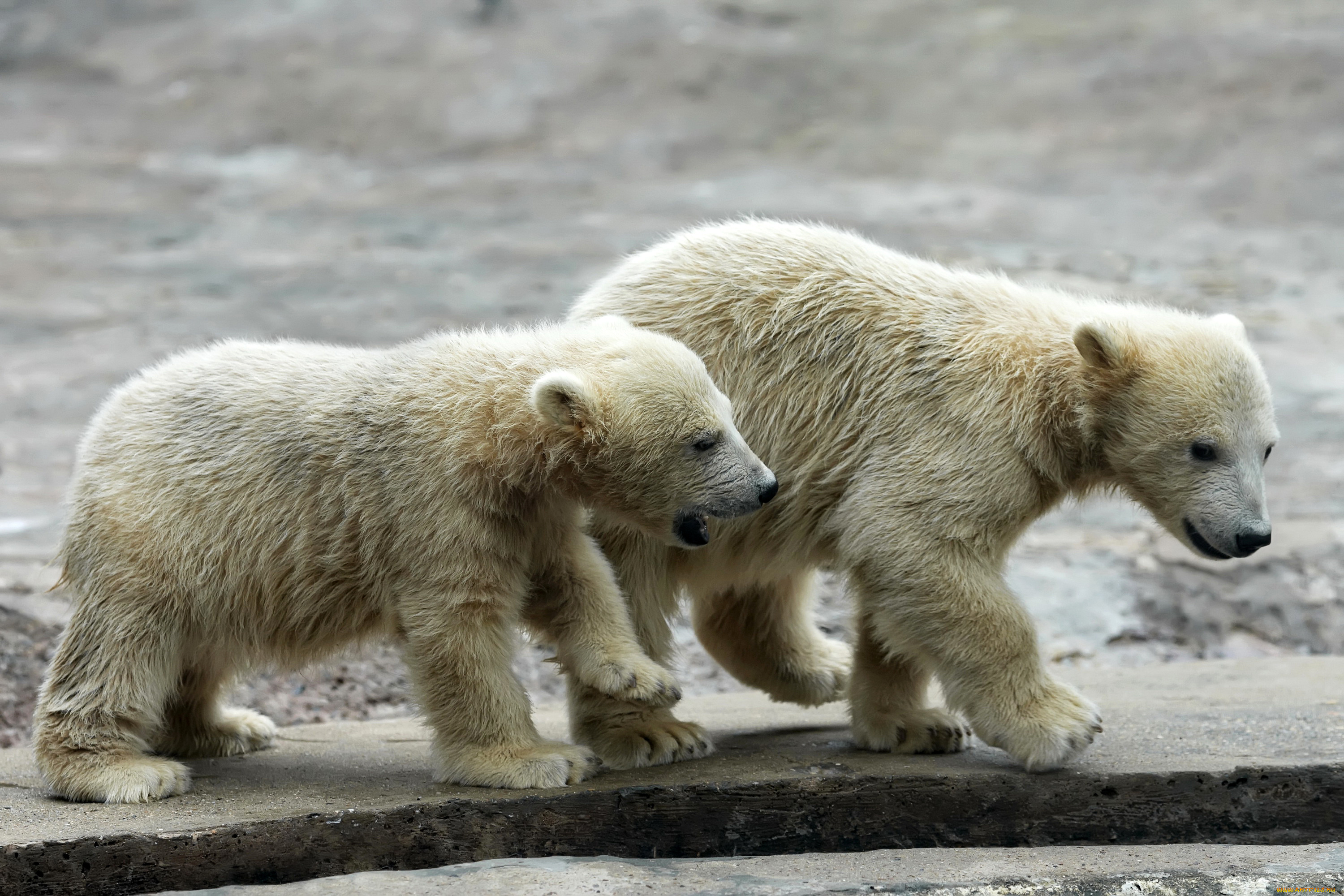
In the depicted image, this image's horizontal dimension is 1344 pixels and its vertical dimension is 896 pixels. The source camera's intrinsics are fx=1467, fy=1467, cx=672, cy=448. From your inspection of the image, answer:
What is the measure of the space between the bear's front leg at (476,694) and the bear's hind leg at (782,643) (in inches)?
48.6

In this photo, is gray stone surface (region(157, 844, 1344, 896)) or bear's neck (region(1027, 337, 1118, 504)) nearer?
gray stone surface (region(157, 844, 1344, 896))

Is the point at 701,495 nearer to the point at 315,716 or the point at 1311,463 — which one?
the point at 315,716

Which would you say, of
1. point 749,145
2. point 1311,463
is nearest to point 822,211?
point 749,145

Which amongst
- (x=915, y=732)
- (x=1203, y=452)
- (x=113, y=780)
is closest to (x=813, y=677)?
(x=915, y=732)

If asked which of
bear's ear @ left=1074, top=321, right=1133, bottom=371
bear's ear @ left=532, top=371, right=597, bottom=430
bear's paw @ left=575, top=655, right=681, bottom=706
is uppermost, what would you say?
bear's ear @ left=1074, top=321, right=1133, bottom=371

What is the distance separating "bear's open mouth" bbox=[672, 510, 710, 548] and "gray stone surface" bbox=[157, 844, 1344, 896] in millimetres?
880

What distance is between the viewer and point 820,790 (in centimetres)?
414

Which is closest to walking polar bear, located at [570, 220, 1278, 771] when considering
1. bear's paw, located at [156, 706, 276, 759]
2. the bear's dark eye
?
the bear's dark eye

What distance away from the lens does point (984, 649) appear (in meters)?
4.23

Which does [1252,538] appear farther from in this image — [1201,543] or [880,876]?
[880,876]

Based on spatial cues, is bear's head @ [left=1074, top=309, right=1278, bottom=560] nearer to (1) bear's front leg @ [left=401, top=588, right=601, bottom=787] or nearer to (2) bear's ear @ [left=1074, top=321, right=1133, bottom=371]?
(2) bear's ear @ [left=1074, top=321, right=1133, bottom=371]

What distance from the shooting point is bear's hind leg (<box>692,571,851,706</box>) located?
527 centimetres

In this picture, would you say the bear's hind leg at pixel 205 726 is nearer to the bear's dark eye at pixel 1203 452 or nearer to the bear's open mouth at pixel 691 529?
the bear's open mouth at pixel 691 529

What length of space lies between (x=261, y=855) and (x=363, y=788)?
435 millimetres
